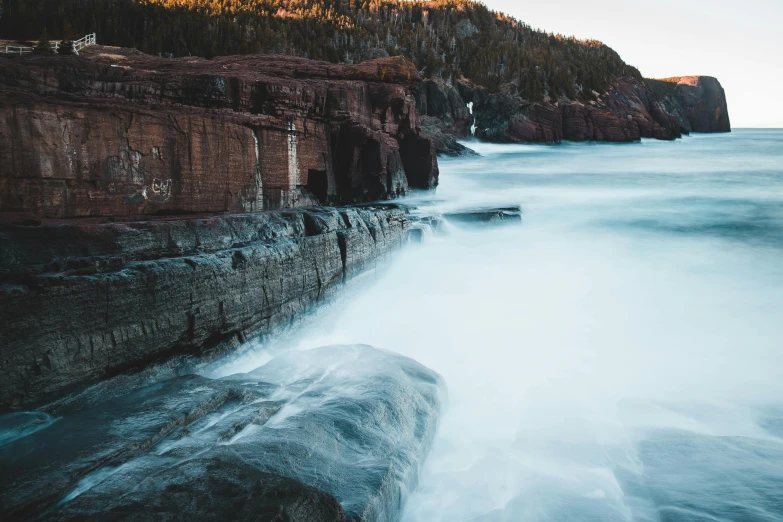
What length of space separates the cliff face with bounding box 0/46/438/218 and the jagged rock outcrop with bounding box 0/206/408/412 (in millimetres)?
708

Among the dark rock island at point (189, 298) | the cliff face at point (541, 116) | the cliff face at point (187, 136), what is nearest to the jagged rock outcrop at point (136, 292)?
the dark rock island at point (189, 298)

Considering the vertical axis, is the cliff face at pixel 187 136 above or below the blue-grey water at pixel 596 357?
above

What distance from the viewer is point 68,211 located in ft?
17.4

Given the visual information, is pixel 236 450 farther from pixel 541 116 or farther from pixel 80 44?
pixel 541 116

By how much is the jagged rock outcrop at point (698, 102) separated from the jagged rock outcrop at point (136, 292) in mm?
98007

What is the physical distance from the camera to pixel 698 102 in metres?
88.4

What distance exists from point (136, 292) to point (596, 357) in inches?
222

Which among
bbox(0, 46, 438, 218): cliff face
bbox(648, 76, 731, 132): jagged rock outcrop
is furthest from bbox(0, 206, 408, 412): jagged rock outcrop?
bbox(648, 76, 731, 132): jagged rock outcrop

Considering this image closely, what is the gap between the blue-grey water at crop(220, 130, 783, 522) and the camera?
4.05 meters

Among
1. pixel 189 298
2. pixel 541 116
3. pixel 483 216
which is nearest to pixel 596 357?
pixel 189 298

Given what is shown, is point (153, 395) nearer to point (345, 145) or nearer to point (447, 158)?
point (345, 145)

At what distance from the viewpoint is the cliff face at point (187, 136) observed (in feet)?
16.8

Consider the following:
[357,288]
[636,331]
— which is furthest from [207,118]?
[636,331]

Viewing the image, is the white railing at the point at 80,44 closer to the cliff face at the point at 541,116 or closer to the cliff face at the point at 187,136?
the cliff face at the point at 187,136
